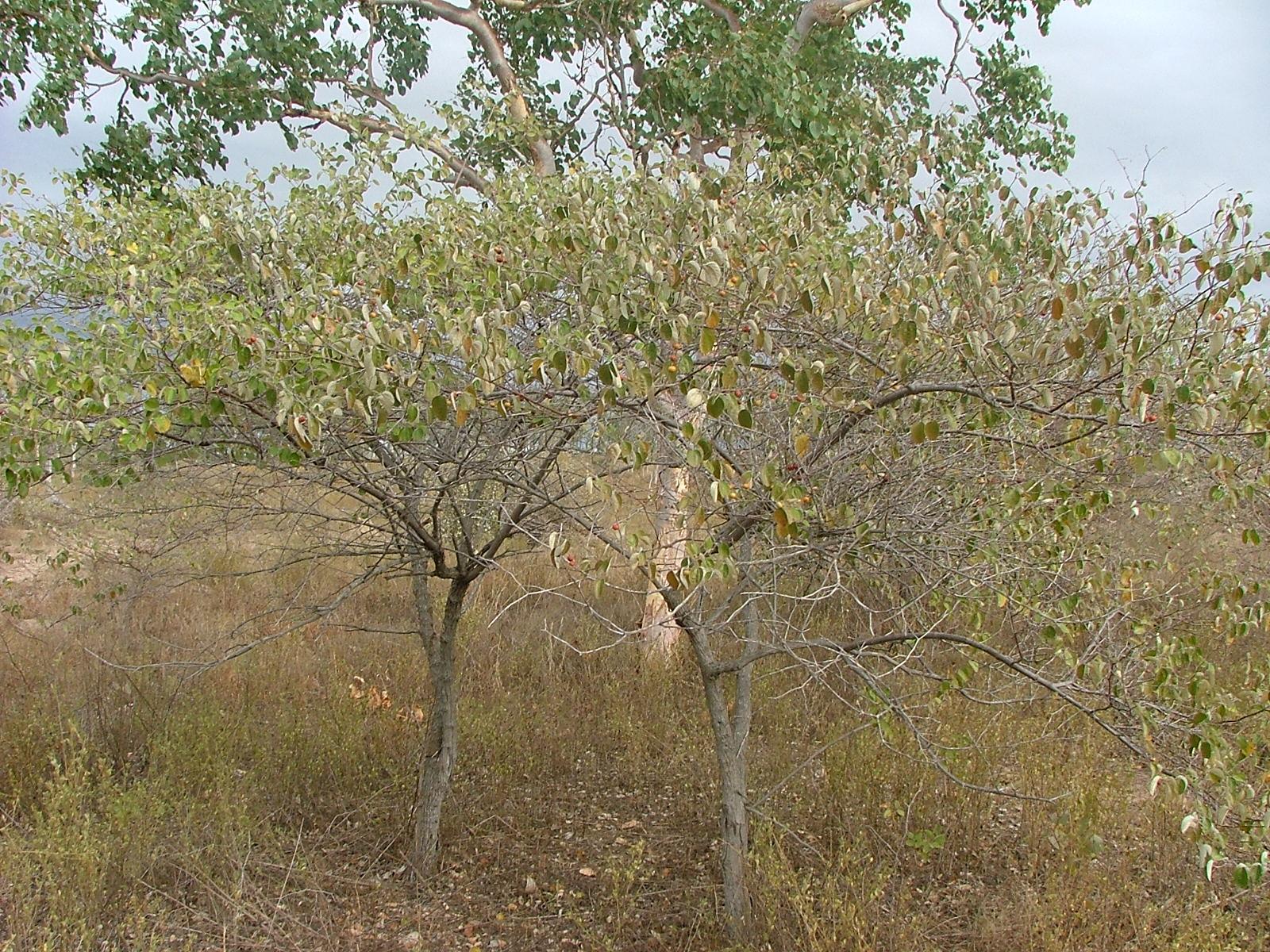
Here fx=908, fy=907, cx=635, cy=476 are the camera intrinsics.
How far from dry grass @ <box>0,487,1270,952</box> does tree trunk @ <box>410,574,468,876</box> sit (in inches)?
6.3

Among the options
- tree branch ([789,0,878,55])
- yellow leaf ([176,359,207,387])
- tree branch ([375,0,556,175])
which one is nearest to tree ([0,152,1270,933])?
yellow leaf ([176,359,207,387])

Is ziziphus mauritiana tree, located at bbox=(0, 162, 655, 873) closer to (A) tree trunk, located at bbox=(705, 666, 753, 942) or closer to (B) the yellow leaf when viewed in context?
(B) the yellow leaf

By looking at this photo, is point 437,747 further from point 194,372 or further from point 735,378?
point 735,378

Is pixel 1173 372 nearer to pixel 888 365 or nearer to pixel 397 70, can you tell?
pixel 888 365

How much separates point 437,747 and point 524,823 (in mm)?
671

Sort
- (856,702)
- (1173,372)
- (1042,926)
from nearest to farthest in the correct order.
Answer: (1173,372), (1042,926), (856,702)

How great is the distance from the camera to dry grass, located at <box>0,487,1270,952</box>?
10.9 feet

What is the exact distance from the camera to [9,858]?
3465 millimetres

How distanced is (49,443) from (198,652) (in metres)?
3.90

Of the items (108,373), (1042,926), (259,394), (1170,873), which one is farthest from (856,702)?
(108,373)

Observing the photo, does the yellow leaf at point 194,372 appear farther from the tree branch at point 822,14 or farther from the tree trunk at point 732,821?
the tree branch at point 822,14

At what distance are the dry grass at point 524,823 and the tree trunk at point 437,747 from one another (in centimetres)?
16

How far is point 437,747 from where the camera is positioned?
159 inches

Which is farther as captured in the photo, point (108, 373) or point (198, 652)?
point (198, 652)
